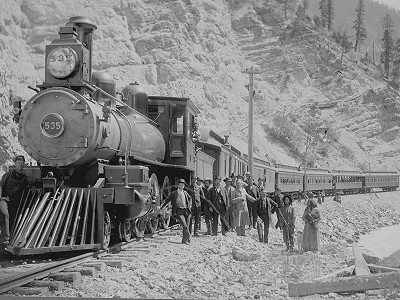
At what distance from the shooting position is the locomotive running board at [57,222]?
24.5 feet

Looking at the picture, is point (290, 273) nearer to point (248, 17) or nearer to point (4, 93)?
point (4, 93)

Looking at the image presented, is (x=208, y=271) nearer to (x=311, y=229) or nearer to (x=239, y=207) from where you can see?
(x=311, y=229)

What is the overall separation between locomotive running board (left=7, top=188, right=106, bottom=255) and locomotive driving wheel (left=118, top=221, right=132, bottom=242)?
1059mm

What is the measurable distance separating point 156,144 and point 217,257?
3.24 metres

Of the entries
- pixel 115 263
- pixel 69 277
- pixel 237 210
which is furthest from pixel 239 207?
pixel 69 277

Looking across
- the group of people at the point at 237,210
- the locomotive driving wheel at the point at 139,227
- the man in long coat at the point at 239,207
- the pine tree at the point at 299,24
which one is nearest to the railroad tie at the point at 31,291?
the locomotive driving wheel at the point at 139,227

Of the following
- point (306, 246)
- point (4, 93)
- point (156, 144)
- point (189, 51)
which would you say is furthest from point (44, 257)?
point (189, 51)

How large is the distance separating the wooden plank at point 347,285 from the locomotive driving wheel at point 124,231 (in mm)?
3877

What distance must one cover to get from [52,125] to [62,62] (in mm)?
1045

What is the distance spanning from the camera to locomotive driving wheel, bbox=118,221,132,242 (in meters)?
9.40

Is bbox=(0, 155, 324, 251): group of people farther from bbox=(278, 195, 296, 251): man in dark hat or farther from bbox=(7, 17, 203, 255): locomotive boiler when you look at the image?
bbox=(7, 17, 203, 255): locomotive boiler

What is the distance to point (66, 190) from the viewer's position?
820cm

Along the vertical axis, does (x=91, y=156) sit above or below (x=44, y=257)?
above

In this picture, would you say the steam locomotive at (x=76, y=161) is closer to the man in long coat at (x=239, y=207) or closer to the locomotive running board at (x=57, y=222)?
the locomotive running board at (x=57, y=222)
